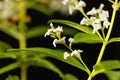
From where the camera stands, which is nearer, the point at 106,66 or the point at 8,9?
the point at 106,66

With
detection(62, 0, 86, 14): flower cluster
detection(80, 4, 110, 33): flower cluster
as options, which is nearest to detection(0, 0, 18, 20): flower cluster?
detection(62, 0, 86, 14): flower cluster

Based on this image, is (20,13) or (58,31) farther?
(20,13)

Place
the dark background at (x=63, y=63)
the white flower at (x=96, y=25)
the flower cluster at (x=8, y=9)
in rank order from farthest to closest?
1. the dark background at (x=63, y=63)
2. the flower cluster at (x=8, y=9)
3. the white flower at (x=96, y=25)

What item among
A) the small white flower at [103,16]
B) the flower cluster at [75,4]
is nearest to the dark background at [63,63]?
the flower cluster at [75,4]

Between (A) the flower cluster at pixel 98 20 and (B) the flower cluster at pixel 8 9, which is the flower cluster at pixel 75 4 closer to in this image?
(A) the flower cluster at pixel 98 20

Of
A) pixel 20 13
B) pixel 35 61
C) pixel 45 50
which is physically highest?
pixel 20 13

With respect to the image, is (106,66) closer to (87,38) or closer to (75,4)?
(87,38)

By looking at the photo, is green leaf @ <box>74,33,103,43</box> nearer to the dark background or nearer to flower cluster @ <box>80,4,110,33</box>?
flower cluster @ <box>80,4,110,33</box>

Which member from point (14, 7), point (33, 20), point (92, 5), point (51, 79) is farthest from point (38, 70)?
point (14, 7)

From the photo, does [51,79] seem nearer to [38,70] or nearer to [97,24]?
[38,70]

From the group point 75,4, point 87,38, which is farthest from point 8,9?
point 87,38

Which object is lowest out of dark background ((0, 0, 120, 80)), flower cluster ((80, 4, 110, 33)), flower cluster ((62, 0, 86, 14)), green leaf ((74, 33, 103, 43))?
green leaf ((74, 33, 103, 43))
